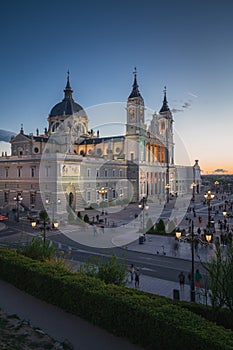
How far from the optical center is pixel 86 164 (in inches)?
2002

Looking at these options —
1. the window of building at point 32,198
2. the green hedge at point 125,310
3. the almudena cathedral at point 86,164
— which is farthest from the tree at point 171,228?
the window of building at point 32,198

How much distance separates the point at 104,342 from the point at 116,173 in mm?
52575

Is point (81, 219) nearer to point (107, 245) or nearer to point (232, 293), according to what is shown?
point (107, 245)

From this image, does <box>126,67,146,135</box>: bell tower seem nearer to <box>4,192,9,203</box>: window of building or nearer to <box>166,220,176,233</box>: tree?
<box>4,192,9,203</box>: window of building

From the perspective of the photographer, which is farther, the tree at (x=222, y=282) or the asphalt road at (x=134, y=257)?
the asphalt road at (x=134, y=257)

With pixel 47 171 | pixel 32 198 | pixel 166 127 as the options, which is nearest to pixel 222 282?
pixel 47 171

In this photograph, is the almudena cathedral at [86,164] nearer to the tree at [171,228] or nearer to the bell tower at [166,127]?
the bell tower at [166,127]

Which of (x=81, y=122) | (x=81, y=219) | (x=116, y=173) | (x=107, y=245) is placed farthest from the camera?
(x=81, y=122)

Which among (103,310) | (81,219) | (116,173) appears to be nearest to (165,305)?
(103,310)

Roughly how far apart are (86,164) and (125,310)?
4291 cm

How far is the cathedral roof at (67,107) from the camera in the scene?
2746 inches

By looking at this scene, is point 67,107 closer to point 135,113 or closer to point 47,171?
point 135,113

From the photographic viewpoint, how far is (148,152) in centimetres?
7356

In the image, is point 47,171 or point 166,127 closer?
point 47,171
